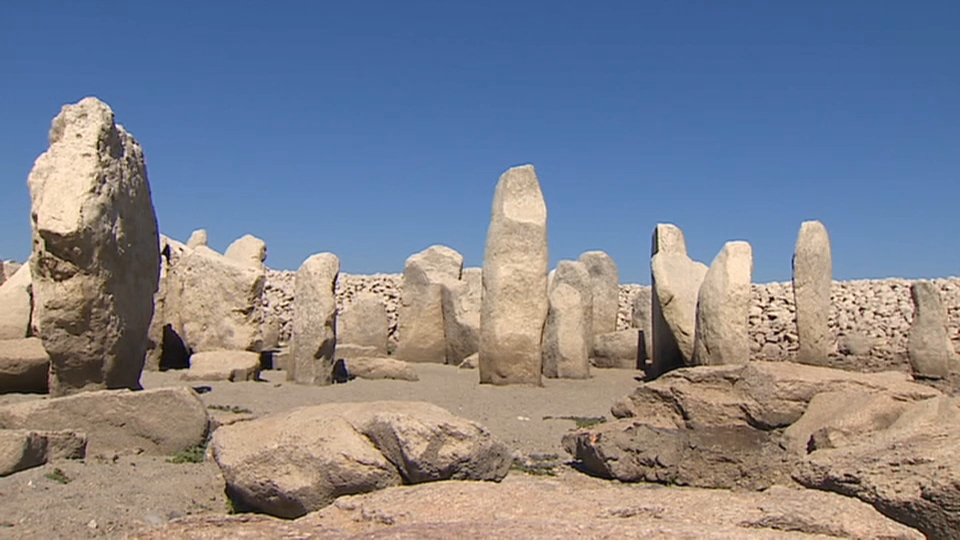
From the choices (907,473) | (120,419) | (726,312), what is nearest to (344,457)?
(120,419)

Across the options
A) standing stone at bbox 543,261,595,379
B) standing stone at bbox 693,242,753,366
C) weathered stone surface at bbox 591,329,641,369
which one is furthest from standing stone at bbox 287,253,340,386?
weathered stone surface at bbox 591,329,641,369

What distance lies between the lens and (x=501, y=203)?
11281 mm

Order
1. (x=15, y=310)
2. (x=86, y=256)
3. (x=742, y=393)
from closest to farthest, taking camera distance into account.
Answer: (x=742, y=393) → (x=86, y=256) → (x=15, y=310)

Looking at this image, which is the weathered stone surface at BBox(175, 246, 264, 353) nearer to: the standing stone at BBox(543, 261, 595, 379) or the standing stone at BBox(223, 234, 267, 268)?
the standing stone at BBox(223, 234, 267, 268)

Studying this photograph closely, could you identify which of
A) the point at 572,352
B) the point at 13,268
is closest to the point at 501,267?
the point at 572,352

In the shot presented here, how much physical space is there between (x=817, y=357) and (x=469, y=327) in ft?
18.3

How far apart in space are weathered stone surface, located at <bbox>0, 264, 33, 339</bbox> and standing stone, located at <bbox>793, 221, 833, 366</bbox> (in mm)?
10361

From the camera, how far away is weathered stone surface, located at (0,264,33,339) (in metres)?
8.63

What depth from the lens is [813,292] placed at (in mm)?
13023

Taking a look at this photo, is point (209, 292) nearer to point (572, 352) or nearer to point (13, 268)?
point (572, 352)

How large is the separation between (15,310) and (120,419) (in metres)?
4.09

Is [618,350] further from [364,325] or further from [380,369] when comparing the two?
[380,369]

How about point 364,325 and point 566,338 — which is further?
point 364,325

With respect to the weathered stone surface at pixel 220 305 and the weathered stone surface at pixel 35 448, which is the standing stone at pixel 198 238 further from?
the weathered stone surface at pixel 35 448
